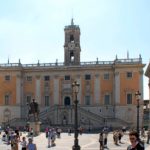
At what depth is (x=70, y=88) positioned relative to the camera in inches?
2844

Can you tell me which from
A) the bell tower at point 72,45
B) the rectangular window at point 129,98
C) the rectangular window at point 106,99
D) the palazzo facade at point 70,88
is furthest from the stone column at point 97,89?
the rectangular window at point 129,98

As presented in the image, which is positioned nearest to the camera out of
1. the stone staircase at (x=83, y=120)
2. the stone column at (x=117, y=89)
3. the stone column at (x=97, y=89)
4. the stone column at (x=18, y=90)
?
the stone staircase at (x=83, y=120)

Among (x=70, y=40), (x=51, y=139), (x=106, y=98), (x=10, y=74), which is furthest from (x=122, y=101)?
(x=51, y=139)

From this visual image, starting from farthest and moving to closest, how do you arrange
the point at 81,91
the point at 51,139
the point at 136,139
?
the point at 81,91 → the point at 51,139 → the point at 136,139

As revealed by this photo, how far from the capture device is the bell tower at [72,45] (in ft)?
240

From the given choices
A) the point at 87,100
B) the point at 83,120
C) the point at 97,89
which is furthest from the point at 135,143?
the point at 87,100

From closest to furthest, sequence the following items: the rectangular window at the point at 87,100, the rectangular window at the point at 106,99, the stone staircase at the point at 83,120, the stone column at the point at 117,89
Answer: the stone staircase at the point at 83,120
the stone column at the point at 117,89
the rectangular window at the point at 106,99
the rectangular window at the point at 87,100

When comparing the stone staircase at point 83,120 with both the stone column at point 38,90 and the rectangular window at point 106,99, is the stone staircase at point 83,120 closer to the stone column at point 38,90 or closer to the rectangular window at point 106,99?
the rectangular window at point 106,99

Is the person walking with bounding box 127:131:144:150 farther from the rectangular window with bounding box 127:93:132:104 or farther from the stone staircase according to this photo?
the rectangular window with bounding box 127:93:132:104

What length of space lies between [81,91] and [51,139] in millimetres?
37042

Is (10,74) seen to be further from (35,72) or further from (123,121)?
(123,121)

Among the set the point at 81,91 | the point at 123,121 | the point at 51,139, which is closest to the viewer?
the point at 51,139

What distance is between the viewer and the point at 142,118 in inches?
2680

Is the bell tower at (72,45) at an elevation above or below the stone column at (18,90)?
above
